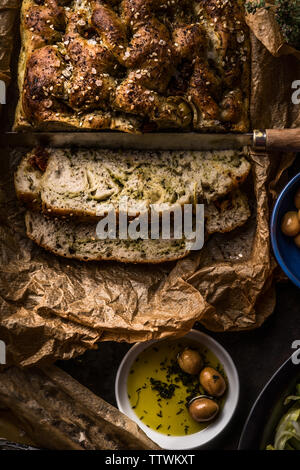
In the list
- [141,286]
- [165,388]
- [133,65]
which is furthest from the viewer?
[165,388]

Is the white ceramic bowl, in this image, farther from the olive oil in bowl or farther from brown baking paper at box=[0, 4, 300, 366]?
brown baking paper at box=[0, 4, 300, 366]

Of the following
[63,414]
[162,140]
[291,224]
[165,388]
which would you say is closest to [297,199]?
[291,224]

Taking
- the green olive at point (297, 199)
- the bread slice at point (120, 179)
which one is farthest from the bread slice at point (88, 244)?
the green olive at point (297, 199)

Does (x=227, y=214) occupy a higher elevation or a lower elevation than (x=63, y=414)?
higher

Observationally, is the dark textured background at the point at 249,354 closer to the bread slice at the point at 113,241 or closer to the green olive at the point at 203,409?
the green olive at the point at 203,409

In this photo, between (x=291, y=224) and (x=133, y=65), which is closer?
(x=133, y=65)

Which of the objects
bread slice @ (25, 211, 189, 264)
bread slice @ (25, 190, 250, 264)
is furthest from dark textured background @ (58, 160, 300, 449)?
bread slice @ (25, 211, 189, 264)

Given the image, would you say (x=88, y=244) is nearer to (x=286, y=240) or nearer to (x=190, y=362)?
(x=190, y=362)
